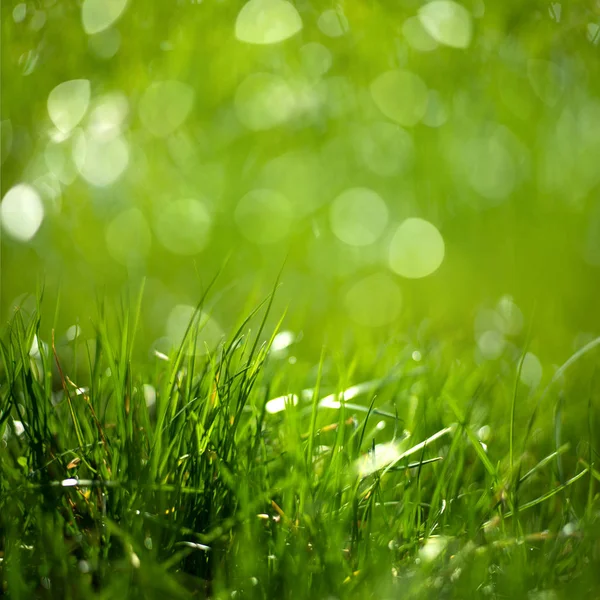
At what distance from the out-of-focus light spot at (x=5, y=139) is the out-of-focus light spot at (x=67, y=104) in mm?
133

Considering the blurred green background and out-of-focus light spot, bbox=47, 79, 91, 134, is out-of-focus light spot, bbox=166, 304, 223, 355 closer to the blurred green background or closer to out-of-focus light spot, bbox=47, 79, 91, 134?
the blurred green background

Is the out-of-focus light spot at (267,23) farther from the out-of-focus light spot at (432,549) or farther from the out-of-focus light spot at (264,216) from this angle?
the out-of-focus light spot at (264,216)

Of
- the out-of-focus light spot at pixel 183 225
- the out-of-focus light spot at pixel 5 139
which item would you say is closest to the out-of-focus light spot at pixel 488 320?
the out-of-focus light spot at pixel 5 139

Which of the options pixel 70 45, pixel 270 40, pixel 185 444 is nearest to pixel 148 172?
pixel 270 40

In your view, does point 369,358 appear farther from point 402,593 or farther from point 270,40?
point 270,40

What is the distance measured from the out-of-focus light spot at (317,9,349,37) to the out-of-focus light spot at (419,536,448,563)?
110 centimetres

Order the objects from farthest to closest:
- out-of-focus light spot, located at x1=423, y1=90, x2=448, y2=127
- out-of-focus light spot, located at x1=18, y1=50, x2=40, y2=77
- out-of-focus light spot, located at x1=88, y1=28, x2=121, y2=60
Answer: out-of-focus light spot, located at x1=423, y1=90, x2=448, y2=127
out-of-focus light spot, located at x1=88, y1=28, x2=121, y2=60
out-of-focus light spot, located at x1=18, y1=50, x2=40, y2=77

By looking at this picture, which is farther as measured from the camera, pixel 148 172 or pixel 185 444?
pixel 148 172

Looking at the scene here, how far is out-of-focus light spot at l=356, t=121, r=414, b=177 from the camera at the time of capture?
3.65 metres

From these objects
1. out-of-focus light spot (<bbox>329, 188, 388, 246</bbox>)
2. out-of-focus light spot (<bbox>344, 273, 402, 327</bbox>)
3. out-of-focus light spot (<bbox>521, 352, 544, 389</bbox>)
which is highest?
out-of-focus light spot (<bbox>521, 352, 544, 389</bbox>)

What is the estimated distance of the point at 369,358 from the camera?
1147 millimetres

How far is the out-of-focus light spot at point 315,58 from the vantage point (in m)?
1.59

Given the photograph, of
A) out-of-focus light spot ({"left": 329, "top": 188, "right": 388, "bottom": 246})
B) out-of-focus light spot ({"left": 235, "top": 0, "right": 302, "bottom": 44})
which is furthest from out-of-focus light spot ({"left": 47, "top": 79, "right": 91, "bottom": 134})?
out-of-focus light spot ({"left": 329, "top": 188, "right": 388, "bottom": 246})

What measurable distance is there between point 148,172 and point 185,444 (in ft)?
7.99
